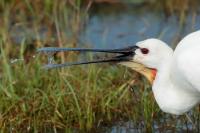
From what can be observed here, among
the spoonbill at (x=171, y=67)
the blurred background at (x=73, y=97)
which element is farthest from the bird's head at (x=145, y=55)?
the blurred background at (x=73, y=97)

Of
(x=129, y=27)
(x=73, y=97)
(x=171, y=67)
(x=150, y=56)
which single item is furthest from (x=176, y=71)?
(x=129, y=27)

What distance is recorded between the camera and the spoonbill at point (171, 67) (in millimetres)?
6336

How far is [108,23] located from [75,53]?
232cm

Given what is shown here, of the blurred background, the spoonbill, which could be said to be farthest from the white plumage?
the blurred background

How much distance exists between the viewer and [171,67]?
6.55 meters

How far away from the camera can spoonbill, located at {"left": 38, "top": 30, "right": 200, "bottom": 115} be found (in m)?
6.34

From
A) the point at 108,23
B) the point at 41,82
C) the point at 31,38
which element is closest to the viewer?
the point at 41,82

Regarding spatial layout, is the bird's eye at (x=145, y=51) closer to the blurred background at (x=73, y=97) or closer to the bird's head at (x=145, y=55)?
the bird's head at (x=145, y=55)

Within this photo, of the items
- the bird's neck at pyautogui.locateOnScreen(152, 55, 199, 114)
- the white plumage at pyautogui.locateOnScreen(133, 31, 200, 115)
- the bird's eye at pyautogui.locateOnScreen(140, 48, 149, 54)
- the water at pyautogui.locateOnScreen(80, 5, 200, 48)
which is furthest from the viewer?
the water at pyautogui.locateOnScreen(80, 5, 200, 48)

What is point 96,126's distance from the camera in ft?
24.4

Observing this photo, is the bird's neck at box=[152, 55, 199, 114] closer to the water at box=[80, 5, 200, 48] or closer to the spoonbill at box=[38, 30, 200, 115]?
the spoonbill at box=[38, 30, 200, 115]

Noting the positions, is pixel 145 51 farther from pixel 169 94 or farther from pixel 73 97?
pixel 73 97

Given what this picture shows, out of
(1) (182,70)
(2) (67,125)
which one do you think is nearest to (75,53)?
(2) (67,125)

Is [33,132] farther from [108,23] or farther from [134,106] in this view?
[108,23]
